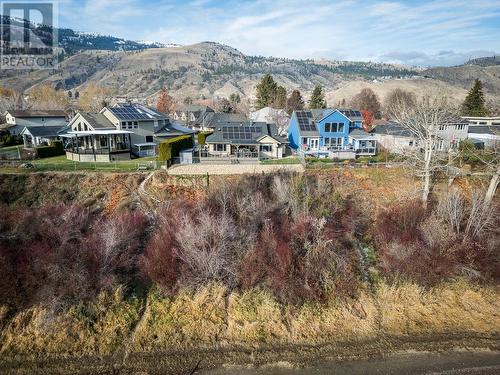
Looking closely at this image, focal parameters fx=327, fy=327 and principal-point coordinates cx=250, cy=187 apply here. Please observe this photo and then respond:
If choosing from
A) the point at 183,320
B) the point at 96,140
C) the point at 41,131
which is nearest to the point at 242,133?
the point at 96,140

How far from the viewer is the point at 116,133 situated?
35.4 m

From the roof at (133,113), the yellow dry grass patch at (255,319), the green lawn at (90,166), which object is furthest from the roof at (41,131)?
the yellow dry grass patch at (255,319)

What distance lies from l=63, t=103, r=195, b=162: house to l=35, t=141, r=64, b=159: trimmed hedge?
117 centimetres

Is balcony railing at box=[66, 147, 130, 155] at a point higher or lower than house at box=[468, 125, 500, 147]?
lower

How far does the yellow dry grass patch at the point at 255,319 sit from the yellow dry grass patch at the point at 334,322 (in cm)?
84

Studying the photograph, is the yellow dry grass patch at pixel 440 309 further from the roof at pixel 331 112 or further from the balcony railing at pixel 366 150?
the roof at pixel 331 112

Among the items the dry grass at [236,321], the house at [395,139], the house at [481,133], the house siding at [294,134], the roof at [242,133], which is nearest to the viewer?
the dry grass at [236,321]

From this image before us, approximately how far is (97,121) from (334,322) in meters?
33.4

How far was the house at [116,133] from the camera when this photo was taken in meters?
34.8

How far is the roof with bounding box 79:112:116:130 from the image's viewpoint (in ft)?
121

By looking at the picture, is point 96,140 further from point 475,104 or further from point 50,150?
point 475,104

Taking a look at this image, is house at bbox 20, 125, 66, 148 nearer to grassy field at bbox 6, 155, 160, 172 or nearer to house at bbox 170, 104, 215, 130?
grassy field at bbox 6, 155, 160, 172

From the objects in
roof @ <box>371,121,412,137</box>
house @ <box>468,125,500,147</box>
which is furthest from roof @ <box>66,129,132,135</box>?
house @ <box>468,125,500,147</box>

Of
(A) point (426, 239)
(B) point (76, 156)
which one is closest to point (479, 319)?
(A) point (426, 239)
